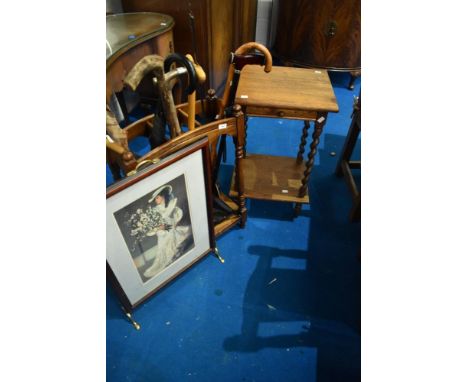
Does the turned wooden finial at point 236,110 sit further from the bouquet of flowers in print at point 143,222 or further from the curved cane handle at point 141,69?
the bouquet of flowers in print at point 143,222

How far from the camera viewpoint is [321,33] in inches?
109

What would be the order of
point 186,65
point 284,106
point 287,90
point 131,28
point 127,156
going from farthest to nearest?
1. point 131,28
2. point 287,90
3. point 284,106
4. point 186,65
5. point 127,156

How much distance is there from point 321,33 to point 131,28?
1.76m

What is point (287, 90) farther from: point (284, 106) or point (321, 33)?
point (321, 33)

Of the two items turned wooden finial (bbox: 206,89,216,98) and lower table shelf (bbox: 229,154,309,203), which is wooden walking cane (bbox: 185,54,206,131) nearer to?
turned wooden finial (bbox: 206,89,216,98)

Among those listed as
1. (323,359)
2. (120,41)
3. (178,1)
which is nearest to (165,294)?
(323,359)

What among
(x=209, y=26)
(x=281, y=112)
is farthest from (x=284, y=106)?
(x=209, y=26)

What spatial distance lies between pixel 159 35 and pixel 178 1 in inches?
12.7

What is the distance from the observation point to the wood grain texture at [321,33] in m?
2.61

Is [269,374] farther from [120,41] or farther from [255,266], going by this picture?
[120,41]

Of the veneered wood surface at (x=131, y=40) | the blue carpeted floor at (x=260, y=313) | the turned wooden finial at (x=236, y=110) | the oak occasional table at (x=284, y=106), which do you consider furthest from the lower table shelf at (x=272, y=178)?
the veneered wood surface at (x=131, y=40)

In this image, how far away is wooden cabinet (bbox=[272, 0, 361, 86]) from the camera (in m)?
2.61

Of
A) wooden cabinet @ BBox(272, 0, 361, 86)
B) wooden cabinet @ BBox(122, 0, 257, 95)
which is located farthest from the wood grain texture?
wooden cabinet @ BBox(122, 0, 257, 95)

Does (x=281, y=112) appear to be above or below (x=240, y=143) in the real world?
above
